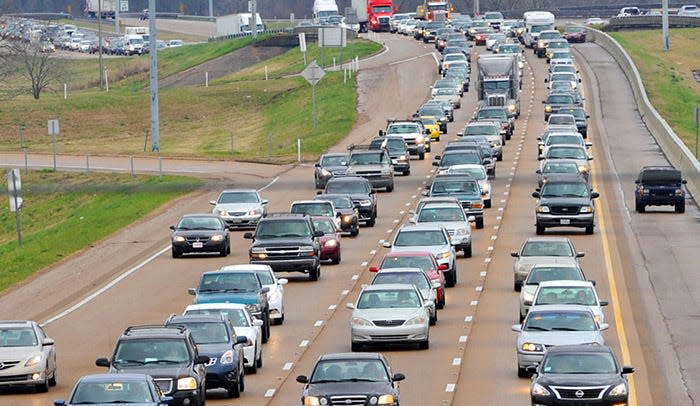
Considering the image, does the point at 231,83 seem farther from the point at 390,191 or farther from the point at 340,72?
the point at 390,191

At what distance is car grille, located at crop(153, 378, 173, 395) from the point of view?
26.0 m

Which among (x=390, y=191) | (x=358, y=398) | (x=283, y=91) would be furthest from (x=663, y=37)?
(x=358, y=398)

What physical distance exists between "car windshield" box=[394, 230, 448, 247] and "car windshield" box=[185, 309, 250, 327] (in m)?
11.8

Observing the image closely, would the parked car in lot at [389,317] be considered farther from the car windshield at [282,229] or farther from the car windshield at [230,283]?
the car windshield at [282,229]

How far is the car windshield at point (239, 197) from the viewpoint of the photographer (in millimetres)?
54500

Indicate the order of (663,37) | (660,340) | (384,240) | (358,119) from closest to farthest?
(660,340)
(384,240)
(358,119)
(663,37)

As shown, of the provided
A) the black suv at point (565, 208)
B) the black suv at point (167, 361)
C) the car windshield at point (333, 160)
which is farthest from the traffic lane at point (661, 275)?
the car windshield at point (333, 160)

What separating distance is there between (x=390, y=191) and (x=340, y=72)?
5552cm

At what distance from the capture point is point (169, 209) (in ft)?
205

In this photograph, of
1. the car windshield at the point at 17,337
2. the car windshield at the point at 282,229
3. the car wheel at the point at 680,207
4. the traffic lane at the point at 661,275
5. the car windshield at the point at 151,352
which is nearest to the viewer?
the car windshield at the point at 151,352

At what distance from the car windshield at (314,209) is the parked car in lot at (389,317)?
15463 millimetres

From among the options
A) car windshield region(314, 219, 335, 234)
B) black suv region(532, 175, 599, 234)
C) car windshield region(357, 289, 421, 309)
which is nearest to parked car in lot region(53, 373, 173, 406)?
car windshield region(357, 289, 421, 309)

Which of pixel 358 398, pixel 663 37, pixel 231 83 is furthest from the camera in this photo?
pixel 663 37

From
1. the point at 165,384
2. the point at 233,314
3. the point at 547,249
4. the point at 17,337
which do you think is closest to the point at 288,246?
the point at 547,249
